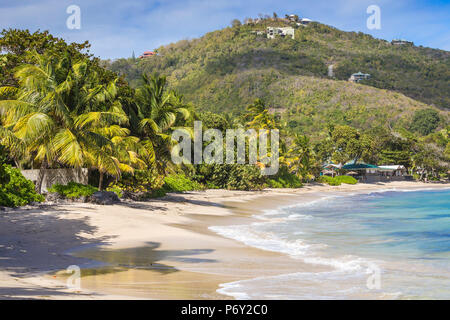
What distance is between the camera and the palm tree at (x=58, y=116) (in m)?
18.8

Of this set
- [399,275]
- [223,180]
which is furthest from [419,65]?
[399,275]

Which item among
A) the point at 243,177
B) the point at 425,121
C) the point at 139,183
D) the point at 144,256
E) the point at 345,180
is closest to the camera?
the point at 144,256

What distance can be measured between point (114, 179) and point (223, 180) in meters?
17.4

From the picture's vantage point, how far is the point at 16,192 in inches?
687

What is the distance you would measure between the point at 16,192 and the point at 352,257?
498 inches

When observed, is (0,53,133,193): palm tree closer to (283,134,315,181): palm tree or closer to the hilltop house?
(283,134,315,181): palm tree

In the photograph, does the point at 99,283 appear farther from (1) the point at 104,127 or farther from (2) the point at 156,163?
(2) the point at 156,163

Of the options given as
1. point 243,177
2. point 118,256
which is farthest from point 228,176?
point 118,256

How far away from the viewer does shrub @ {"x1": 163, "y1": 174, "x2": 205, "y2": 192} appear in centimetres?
3316

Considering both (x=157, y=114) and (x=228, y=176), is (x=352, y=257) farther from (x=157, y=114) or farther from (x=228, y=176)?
(x=228, y=176)

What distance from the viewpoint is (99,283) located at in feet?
26.1

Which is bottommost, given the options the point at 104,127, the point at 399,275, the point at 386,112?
the point at 399,275

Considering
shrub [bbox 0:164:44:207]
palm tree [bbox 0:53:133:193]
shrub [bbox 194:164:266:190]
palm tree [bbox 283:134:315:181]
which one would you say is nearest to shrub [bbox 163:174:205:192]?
shrub [bbox 194:164:266:190]

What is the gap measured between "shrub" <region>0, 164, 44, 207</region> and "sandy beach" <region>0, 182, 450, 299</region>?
70cm
